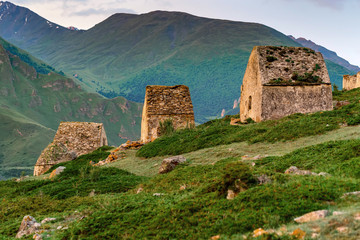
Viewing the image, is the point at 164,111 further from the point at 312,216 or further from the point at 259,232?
the point at 259,232

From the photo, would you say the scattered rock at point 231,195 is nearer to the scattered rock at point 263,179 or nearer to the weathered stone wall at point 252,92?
the scattered rock at point 263,179

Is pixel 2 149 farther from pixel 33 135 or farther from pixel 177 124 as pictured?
pixel 177 124

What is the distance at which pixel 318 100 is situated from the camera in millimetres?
24391

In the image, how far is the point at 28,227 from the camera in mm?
8656

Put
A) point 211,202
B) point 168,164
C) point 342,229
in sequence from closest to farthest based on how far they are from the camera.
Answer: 1. point 342,229
2. point 211,202
3. point 168,164

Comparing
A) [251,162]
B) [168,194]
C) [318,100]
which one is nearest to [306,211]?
[168,194]

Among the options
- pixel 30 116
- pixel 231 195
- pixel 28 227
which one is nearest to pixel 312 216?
pixel 231 195

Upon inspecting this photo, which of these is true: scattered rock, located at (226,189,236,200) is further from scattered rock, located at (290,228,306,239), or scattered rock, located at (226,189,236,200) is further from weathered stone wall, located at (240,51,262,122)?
weathered stone wall, located at (240,51,262,122)

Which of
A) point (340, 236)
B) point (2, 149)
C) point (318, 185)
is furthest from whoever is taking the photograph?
point (2, 149)

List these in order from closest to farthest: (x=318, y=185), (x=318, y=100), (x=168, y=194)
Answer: (x=318, y=185) → (x=168, y=194) → (x=318, y=100)

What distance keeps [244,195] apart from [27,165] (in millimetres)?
112810

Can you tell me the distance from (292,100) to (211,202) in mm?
17796

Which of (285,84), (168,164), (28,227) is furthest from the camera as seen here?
(285,84)

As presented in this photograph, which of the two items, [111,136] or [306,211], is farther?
[111,136]
